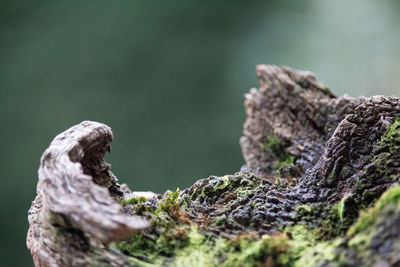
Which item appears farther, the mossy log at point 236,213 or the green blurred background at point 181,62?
the green blurred background at point 181,62

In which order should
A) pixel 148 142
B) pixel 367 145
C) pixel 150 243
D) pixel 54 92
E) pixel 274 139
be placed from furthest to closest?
pixel 148 142 → pixel 54 92 → pixel 274 139 → pixel 367 145 → pixel 150 243

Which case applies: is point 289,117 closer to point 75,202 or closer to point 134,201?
point 134,201

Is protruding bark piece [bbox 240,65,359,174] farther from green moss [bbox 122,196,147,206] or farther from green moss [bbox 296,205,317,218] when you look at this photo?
green moss [bbox 122,196,147,206]

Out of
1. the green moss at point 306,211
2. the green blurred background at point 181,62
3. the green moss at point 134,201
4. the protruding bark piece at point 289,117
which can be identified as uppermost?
the green blurred background at point 181,62

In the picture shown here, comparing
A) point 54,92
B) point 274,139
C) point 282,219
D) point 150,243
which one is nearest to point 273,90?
point 274,139

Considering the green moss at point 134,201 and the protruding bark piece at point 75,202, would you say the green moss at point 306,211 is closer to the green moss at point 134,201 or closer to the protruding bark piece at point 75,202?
the protruding bark piece at point 75,202

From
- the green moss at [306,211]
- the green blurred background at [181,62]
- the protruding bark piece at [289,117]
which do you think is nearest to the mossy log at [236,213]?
the green moss at [306,211]

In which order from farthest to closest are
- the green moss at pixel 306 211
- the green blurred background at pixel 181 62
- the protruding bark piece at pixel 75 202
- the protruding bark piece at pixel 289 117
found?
the green blurred background at pixel 181 62 < the protruding bark piece at pixel 289 117 < the green moss at pixel 306 211 < the protruding bark piece at pixel 75 202

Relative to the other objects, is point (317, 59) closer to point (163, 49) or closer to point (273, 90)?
point (163, 49)
